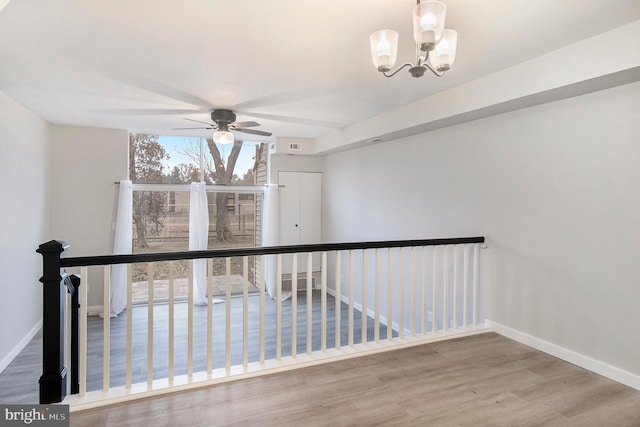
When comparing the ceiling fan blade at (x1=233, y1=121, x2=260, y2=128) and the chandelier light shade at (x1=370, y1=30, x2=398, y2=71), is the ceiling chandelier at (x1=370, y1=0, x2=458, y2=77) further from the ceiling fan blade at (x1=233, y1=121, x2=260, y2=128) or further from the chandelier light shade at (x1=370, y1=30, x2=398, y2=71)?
the ceiling fan blade at (x1=233, y1=121, x2=260, y2=128)

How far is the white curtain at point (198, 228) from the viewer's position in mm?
5707

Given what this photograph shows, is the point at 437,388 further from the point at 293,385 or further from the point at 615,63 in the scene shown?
the point at 615,63

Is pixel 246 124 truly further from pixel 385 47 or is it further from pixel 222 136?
pixel 385 47

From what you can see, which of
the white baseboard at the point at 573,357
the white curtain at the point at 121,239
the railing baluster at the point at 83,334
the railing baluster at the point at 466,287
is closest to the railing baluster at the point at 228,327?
the railing baluster at the point at 83,334

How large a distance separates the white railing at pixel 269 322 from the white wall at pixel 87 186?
0.66m

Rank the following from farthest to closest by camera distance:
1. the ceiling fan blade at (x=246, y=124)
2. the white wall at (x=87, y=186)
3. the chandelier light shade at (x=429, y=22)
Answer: the white wall at (x=87, y=186)
the ceiling fan blade at (x=246, y=124)
the chandelier light shade at (x=429, y=22)

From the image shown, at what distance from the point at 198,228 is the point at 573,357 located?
5.01m

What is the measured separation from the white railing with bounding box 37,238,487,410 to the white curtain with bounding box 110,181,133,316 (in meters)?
0.21

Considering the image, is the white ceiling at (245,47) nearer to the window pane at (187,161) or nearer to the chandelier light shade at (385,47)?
the chandelier light shade at (385,47)

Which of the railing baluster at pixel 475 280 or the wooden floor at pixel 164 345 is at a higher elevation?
the railing baluster at pixel 475 280

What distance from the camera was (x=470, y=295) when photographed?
11.8 ft

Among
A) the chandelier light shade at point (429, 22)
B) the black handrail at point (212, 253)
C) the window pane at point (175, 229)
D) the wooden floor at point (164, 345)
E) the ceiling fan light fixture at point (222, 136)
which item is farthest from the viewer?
the window pane at point (175, 229)

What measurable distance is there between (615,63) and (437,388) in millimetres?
2337

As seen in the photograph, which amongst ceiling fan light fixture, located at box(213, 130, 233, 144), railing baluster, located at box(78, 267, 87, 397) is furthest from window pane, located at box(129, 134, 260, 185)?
railing baluster, located at box(78, 267, 87, 397)
